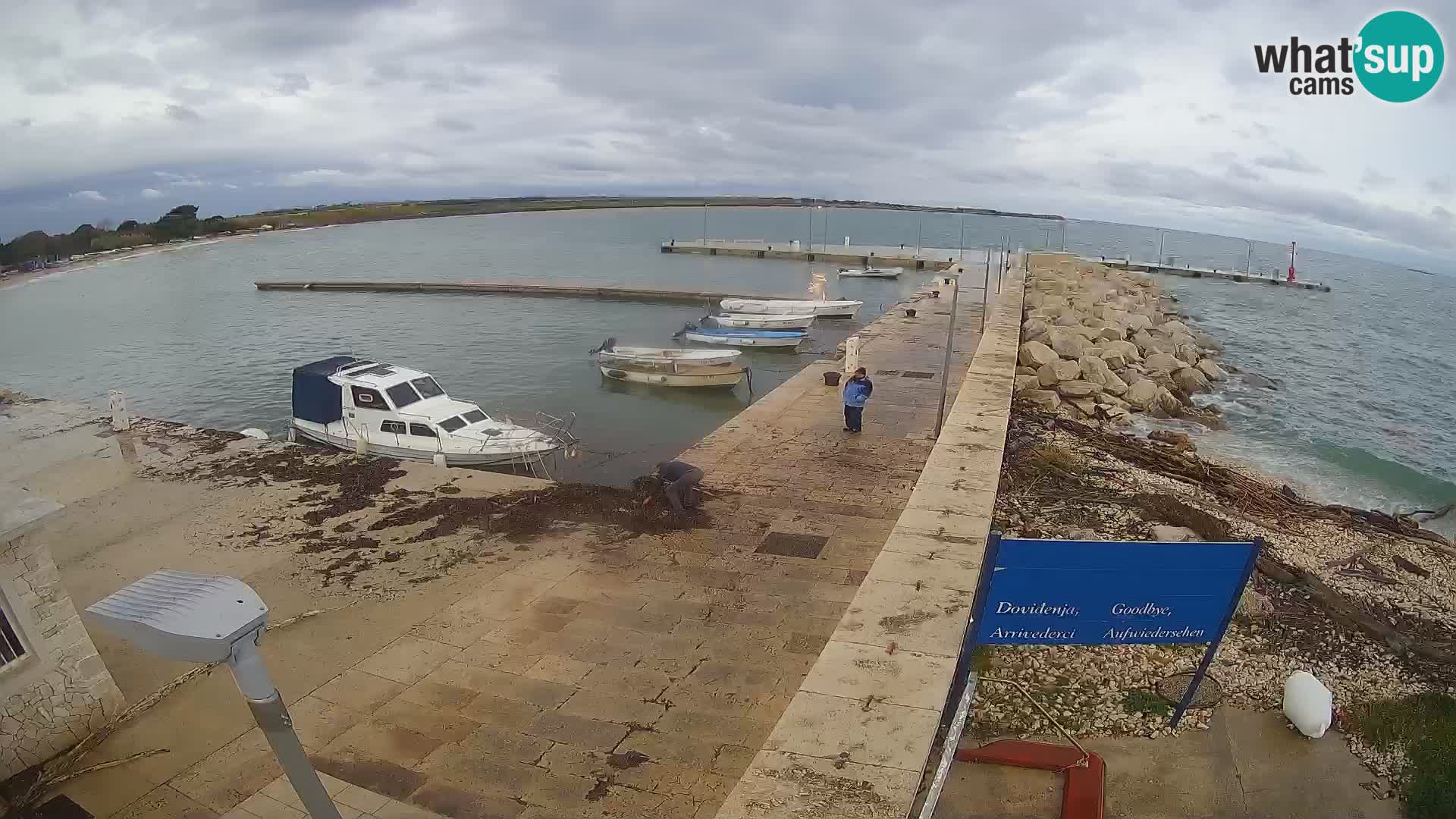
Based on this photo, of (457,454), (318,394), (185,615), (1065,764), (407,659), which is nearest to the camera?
(185,615)

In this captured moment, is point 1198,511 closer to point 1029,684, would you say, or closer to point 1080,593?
point 1029,684

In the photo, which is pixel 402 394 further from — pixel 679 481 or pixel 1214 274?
pixel 1214 274

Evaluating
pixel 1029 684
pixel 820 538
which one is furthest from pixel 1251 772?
pixel 820 538

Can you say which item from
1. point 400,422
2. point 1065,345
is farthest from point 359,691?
point 1065,345

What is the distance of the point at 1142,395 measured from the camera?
1884cm

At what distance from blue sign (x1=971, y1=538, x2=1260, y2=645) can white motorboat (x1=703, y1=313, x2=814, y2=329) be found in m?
27.3

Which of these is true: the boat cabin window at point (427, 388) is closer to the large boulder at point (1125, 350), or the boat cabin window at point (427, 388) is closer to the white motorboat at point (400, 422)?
the white motorboat at point (400, 422)

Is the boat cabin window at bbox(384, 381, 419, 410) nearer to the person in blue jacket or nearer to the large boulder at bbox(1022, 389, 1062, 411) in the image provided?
the person in blue jacket

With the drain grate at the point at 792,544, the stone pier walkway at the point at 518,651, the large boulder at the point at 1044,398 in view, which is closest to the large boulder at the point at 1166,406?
the large boulder at the point at 1044,398

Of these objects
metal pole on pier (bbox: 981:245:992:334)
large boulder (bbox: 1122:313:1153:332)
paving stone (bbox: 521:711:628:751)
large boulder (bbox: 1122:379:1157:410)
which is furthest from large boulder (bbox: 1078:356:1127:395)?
paving stone (bbox: 521:711:628:751)

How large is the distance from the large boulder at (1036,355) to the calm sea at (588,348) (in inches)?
153

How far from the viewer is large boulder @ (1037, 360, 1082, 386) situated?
17.5 m

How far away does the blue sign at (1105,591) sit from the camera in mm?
4293

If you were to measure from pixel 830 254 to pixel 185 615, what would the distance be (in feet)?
219
